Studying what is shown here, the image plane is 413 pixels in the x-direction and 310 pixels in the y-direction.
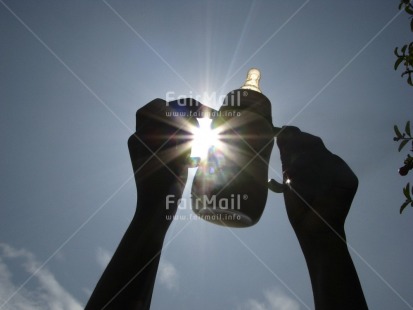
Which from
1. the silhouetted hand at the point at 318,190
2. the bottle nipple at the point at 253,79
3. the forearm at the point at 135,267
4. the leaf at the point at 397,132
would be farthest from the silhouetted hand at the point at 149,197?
the leaf at the point at 397,132

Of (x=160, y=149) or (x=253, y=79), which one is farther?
(x=253, y=79)

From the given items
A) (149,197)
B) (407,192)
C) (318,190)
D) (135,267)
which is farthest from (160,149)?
(407,192)

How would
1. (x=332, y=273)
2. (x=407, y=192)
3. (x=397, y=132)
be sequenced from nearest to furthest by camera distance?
(x=332, y=273) → (x=407, y=192) → (x=397, y=132)

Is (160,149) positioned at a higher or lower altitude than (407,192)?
lower

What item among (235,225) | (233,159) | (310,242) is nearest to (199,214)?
(235,225)

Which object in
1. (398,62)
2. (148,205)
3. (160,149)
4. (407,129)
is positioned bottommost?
(148,205)

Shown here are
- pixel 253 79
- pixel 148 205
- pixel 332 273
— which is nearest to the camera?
pixel 332 273

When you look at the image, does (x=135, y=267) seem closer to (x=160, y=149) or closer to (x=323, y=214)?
(x=160, y=149)

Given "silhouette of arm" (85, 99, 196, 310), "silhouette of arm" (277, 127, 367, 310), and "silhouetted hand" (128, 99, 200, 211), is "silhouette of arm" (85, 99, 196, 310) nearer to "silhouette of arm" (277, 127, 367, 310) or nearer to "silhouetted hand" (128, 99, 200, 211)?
"silhouetted hand" (128, 99, 200, 211)
